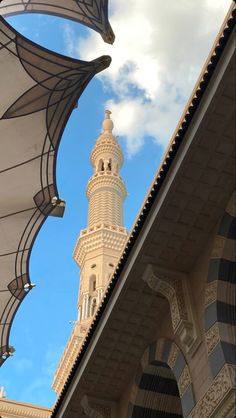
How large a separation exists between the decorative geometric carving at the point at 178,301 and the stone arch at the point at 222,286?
0.39 metres

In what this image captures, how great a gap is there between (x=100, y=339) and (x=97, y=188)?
99.7ft

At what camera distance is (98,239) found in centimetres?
3634

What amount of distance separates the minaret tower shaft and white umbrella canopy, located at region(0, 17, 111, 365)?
18.3m

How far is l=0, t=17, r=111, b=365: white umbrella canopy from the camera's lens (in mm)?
10484

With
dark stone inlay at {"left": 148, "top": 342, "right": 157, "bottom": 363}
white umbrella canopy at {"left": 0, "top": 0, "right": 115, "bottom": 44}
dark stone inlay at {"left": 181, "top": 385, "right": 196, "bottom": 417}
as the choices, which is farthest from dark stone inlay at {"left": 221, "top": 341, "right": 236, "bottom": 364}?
white umbrella canopy at {"left": 0, "top": 0, "right": 115, "bottom": 44}

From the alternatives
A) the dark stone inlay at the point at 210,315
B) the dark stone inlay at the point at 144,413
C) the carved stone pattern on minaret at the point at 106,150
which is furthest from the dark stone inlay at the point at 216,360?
the carved stone pattern on minaret at the point at 106,150

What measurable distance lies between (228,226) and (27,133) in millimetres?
5048

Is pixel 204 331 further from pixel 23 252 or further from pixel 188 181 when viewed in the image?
pixel 23 252

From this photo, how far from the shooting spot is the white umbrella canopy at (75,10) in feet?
39.0

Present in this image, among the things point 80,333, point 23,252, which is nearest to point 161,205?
point 23,252

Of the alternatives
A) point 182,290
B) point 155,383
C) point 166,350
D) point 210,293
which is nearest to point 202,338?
point 210,293

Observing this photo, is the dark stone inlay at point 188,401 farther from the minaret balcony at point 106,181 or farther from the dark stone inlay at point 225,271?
the minaret balcony at point 106,181

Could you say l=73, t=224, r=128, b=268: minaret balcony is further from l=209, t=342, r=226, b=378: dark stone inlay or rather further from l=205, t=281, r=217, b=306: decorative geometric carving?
l=209, t=342, r=226, b=378: dark stone inlay

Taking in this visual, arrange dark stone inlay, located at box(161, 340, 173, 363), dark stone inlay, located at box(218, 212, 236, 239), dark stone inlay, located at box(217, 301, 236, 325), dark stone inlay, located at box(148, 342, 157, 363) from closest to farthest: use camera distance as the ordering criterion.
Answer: dark stone inlay, located at box(217, 301, 236, 325), dark stone inlay, located at box(218, 212, 236, 239), dark stone inlay, located at box(161, 340, 173, 363), dark stone inlay, located at box(148, 342, 157, 363)
